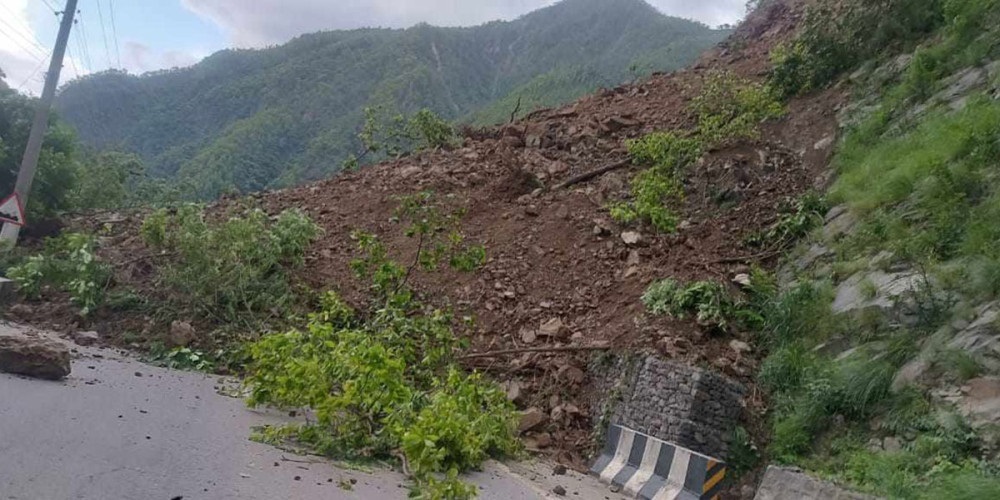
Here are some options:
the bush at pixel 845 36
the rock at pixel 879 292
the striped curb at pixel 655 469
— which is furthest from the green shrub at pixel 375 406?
the bush at pixel 845 36

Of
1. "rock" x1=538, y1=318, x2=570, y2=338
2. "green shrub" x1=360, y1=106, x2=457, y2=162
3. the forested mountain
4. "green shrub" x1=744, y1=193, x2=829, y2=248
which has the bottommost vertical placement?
"rock" x1=538, y1=318, x2=570, y2=338

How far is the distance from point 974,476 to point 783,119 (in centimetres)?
806

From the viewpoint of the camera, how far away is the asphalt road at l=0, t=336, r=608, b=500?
10.5 feet

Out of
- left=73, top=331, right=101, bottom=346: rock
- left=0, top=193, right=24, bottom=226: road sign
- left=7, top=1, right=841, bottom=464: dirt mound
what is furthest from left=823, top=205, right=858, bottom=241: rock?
left=0, top=193, right=24, bottom=226: road sign

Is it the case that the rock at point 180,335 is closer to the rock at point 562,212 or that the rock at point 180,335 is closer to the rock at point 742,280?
the rock at point 562,212

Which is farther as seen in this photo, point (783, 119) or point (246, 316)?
point (783, 119)

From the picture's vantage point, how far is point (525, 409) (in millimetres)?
7223

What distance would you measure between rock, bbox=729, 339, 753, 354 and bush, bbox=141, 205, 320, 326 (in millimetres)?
5155

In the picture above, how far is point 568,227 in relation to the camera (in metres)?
10.0

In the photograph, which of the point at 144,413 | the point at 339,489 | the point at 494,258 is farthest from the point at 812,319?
the point at 144,413

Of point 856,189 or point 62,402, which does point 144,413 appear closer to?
point 62,402

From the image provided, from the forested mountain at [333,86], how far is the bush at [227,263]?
23.2m

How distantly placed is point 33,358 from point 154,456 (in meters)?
2.12

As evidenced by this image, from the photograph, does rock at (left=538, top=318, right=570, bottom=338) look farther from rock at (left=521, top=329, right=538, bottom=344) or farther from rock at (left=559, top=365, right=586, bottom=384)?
rock at (left=559, top=365, right=586, bottom=384)
